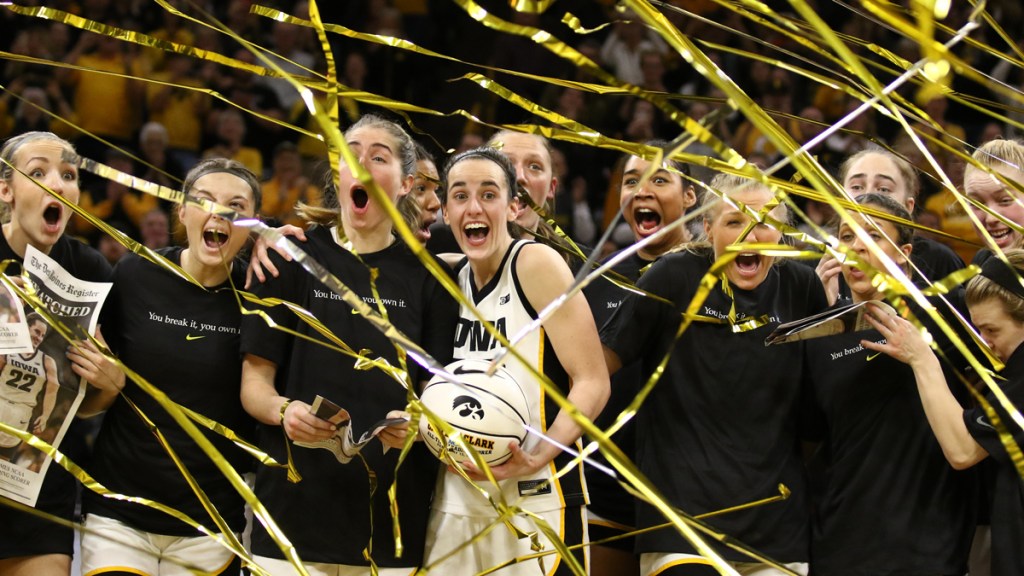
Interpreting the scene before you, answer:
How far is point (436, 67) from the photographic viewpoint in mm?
8547

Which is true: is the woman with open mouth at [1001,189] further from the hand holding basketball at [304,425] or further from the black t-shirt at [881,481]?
the hand holding basketball at [304,425]

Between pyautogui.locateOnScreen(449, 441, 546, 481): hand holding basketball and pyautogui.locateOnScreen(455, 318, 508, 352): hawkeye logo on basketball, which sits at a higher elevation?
pyautogui.locateOnScreen(455, 318, 508, 352): hawkeye logo on basketball

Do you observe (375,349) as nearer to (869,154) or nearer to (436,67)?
(869,154)

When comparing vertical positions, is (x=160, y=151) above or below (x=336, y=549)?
above

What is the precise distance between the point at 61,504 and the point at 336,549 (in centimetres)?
88

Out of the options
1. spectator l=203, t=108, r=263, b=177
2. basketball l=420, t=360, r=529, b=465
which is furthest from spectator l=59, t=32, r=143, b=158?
basketball l=420, t=360, r=529, b=465

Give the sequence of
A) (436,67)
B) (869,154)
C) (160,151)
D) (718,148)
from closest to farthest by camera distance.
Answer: (718,148)
(869,154)
(160,151)
(436,67)

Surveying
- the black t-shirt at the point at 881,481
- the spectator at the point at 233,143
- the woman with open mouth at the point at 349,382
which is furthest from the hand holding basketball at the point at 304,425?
the spectator at the point at 233,143

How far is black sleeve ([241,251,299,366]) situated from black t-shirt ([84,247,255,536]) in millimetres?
202

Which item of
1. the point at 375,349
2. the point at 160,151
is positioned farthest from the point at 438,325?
the point at 160,151

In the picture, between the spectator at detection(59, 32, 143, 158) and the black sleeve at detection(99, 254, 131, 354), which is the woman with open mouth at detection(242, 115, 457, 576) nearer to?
the black sleeve at detection(99, 254, 131, 354)

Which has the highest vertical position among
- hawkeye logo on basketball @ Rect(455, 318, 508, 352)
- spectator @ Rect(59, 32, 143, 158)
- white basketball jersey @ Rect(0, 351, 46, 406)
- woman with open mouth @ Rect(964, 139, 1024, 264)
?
spectator @ Rect(59, 32, 143, 158)

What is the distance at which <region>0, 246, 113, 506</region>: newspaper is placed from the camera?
2922 millimetres

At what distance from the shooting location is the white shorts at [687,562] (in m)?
2.79
